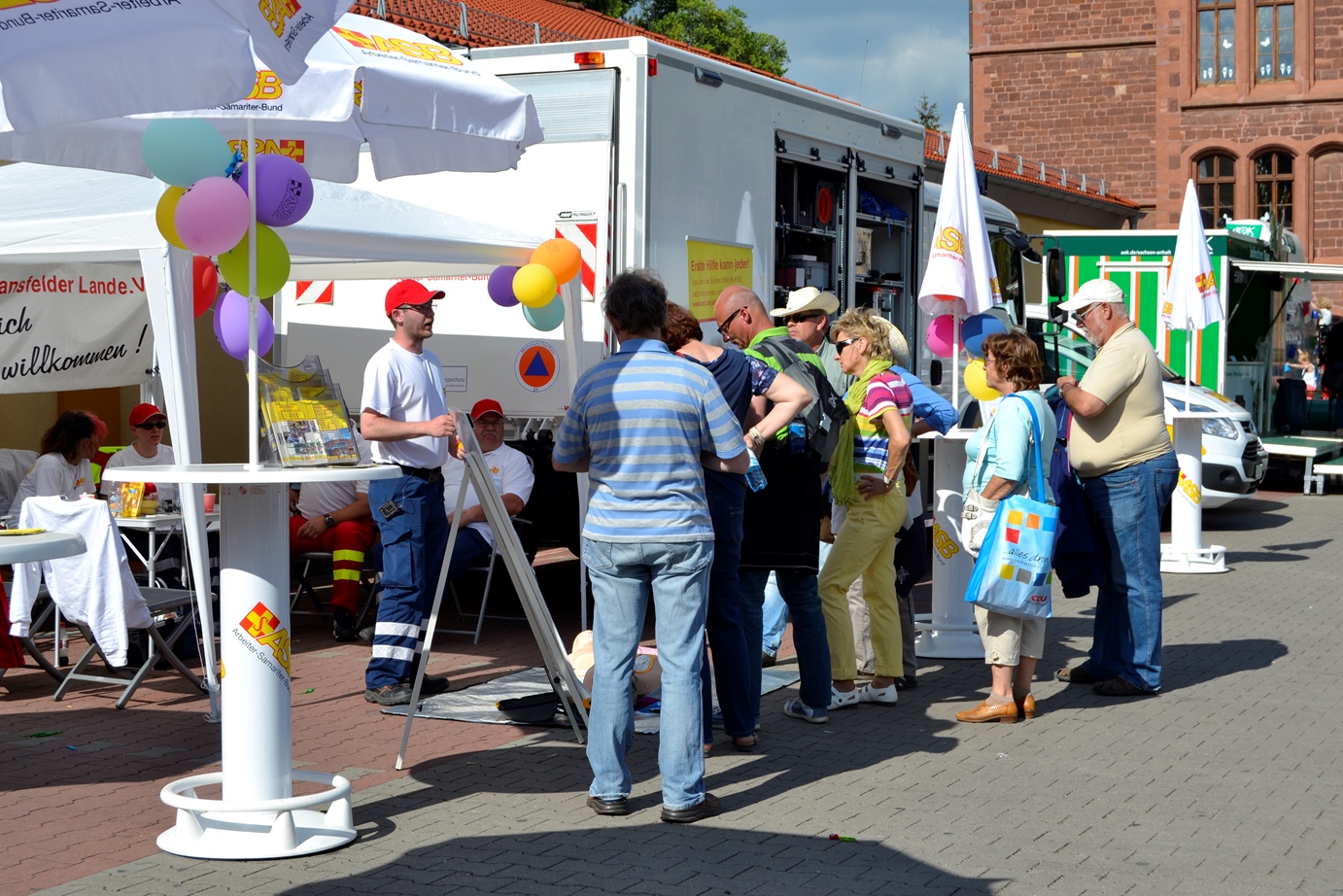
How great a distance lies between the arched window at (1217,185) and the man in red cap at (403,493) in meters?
39.1

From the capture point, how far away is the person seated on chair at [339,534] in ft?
28.0

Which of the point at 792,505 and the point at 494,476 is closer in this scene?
the point at 792,505

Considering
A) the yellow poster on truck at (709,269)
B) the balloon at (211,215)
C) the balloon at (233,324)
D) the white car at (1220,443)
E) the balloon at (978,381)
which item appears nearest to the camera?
the balloon at (211,215)

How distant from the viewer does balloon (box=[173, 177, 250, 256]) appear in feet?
15.4

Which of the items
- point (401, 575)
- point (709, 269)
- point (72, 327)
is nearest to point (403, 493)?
point (401, 575)

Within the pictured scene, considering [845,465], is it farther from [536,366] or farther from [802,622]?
[536,366]

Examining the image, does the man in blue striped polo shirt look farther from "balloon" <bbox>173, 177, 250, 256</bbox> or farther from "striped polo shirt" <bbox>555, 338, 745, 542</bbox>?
"balloon" <bbox>173, 177, 250, 256</bbox>

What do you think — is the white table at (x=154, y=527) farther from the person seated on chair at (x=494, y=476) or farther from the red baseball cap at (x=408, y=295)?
the red baseball cap at (x=408, y=295)

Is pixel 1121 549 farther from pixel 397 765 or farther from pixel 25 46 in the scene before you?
pixel 25 46

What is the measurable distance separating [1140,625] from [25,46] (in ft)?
18.3

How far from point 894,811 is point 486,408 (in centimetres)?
409

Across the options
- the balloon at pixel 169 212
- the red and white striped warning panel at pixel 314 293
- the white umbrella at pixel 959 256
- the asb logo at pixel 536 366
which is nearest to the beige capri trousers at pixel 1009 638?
the white umbrella at pixel 959 256

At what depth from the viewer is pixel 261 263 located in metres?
5.01

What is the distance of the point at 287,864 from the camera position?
4.66 meters
